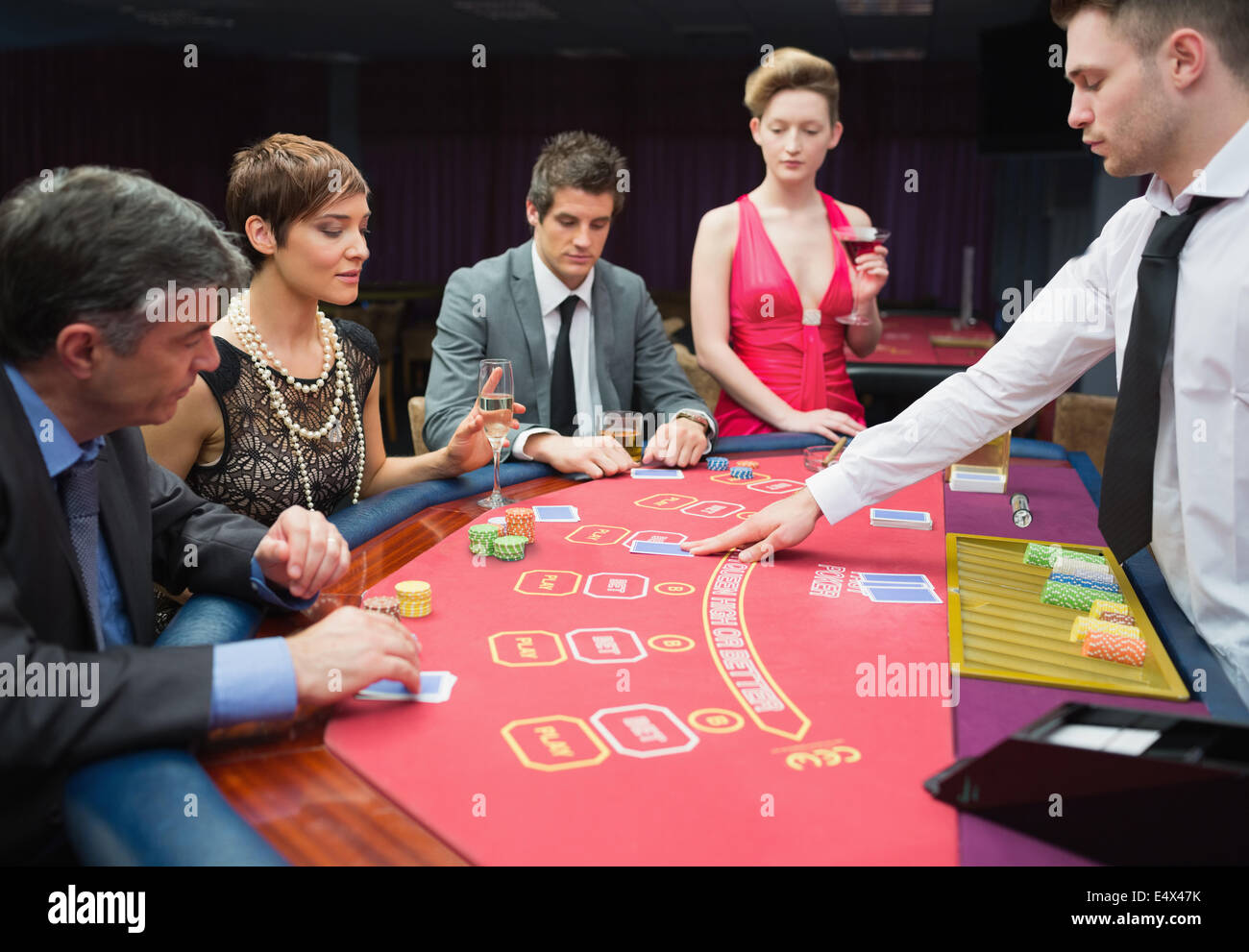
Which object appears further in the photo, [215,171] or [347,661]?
[215,171]

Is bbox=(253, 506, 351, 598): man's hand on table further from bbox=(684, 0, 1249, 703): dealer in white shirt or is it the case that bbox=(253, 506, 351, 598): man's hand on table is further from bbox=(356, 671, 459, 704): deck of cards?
bbox=(684, 0, 1249, 703): dealer in white shirt

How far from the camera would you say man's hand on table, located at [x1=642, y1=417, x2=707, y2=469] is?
8.40 ft

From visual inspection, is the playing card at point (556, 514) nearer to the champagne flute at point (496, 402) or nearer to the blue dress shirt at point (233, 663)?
the champagne flute at point (496, 402)

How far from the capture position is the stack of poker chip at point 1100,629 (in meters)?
1.37

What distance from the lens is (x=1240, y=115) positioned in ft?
5.00

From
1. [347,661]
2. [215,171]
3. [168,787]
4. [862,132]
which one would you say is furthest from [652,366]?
[215,171]

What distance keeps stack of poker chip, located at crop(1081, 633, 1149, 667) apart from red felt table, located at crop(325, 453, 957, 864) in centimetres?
19

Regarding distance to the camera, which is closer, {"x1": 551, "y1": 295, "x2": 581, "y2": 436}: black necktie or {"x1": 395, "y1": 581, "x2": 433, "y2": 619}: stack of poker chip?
{"x1": 395, "y1": 581, "x2": 433, "y2": 619}: stack of poker chip

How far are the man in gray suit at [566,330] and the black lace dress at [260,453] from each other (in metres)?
0.53

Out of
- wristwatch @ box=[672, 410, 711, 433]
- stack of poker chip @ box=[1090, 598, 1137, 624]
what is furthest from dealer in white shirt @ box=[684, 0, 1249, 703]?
wristwatch @ box=[672, 410, 711, 433]

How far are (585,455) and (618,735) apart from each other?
1367mm

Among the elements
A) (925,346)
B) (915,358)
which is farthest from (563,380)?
(925,346)
